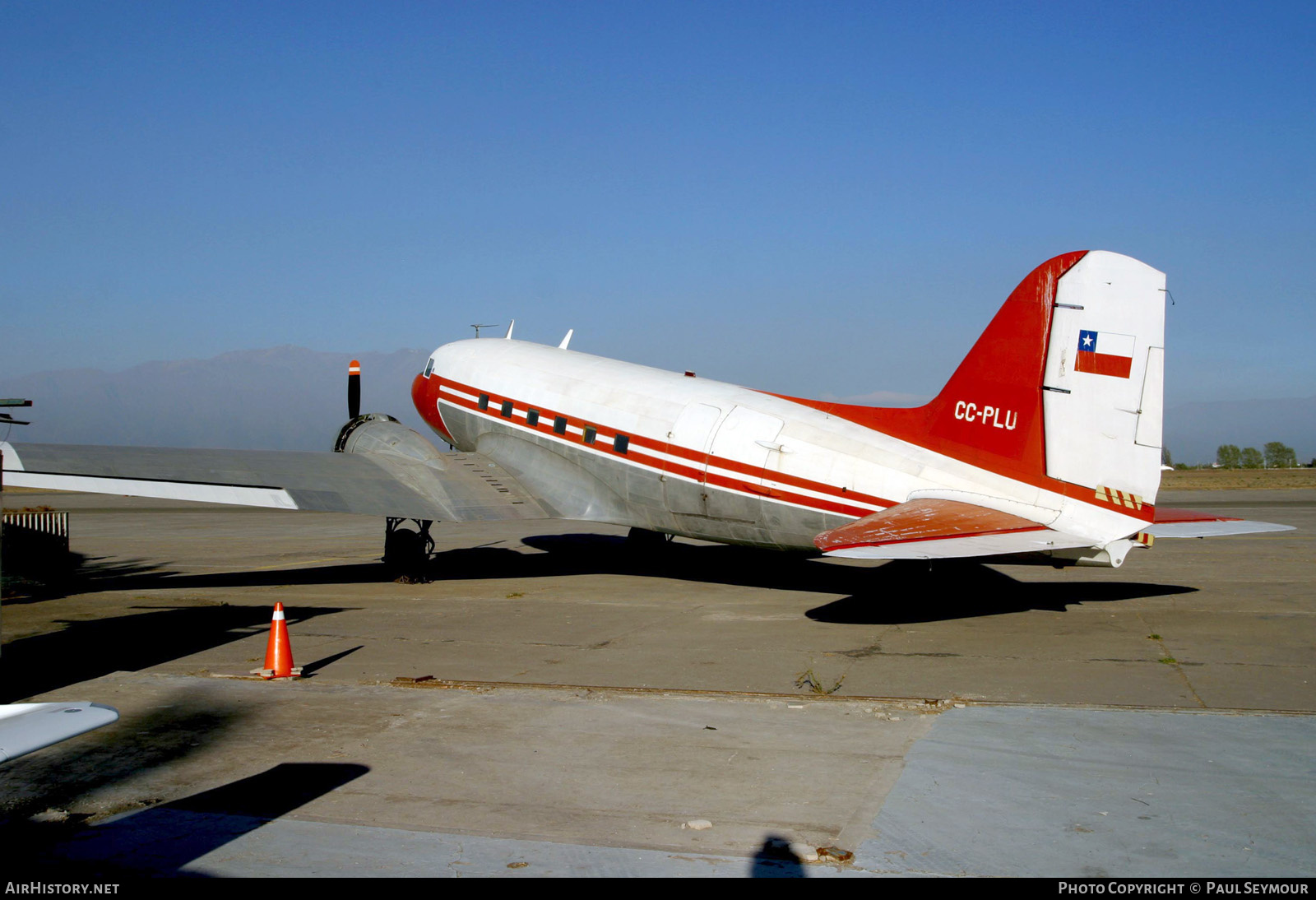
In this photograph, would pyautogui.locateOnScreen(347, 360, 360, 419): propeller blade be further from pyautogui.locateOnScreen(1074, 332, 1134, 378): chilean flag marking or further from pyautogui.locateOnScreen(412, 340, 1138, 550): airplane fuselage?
pyautogui.locateOnScreen(1074, 332, 1134, 378): chilean flag marking

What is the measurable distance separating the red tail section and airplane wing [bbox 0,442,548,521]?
7858 mm

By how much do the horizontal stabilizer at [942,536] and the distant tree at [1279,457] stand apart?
9764 cm

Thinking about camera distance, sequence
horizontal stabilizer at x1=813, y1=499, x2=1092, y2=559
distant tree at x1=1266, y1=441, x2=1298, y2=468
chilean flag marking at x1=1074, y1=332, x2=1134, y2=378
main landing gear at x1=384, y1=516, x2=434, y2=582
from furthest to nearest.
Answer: distant tree at x1=1266, y1=441, x2=1298, y2=468 < main landing gear at x1=384, y1=516, x2=434, y2=582 < chilean flag marking at x1=1074, y1=332, x2=1134, y2=378 < horizontal stabilizer at x1=813, y1=499, x2=1092, y2=559

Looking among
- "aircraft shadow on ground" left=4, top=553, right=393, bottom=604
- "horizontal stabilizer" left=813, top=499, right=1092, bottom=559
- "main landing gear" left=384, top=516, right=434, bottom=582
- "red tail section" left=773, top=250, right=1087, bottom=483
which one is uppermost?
"red tail section" left=773, top=250, right=1087, bottom=483

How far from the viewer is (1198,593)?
50.3 feet

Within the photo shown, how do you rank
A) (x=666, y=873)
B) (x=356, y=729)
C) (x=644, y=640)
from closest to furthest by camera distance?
(x=666, y=873) → (x=356, y=729) → (x=644, y=640)

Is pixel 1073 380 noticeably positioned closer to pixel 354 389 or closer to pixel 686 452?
pixel 686 452

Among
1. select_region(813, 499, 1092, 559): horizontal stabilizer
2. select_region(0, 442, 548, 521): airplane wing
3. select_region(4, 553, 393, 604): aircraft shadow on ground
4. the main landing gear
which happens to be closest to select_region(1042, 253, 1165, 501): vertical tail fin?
select_region(813, 499, 1092, 559): horizontal stabilizer

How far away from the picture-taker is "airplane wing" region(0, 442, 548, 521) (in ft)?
48.2

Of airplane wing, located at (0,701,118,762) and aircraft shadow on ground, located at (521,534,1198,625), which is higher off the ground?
airplane wing, located at (0,701,118,762)

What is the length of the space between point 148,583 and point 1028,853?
16.2 meters

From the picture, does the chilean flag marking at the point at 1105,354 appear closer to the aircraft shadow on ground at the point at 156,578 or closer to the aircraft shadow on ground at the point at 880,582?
the aircraft shadow on ground at the point at 880,582

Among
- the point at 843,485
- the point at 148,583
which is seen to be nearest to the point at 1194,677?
the point at 843,485

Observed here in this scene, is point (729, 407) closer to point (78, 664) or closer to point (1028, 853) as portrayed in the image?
point (78, 664)
